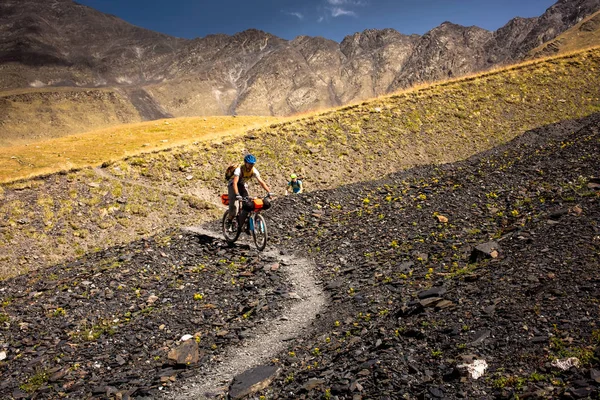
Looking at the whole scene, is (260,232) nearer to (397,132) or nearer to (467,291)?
(467,291)

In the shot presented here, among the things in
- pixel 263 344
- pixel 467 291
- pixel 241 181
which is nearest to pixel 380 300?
pixel 467 291

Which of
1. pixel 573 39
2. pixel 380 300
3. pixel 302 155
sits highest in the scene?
pixel 573 39

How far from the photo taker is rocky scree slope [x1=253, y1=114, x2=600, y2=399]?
17.0 feet

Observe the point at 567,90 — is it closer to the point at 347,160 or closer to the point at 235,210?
the point at 347,160

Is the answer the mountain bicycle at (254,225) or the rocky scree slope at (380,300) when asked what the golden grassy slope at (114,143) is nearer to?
the mountain bicycle at (254,225)

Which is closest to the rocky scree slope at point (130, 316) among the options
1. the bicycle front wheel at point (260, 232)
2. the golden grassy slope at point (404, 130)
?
the bicycle front wheel at point (260, 232)

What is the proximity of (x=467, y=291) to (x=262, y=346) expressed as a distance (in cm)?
482

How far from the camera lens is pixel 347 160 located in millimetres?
29734

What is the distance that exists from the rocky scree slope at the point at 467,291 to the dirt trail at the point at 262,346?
0.63 meters

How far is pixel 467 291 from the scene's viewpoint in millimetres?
7426

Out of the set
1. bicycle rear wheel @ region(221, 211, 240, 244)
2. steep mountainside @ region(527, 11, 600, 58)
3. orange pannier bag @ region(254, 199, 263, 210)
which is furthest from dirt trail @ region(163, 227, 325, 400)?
steep mountainside @ region(527, 11, 600, 58)

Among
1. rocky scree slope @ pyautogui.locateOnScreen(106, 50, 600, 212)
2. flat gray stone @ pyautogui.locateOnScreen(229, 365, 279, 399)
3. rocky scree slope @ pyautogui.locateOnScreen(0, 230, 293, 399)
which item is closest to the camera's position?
flat gray stone @ pyautogui.locateOnScreen(229, 365, 279, 399)

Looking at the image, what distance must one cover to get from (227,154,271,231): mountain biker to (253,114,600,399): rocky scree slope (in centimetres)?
295

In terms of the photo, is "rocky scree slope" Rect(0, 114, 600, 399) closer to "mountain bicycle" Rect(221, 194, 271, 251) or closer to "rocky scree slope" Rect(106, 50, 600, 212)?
"mountain bicycle" Rect(221, 194, 271, 251)
